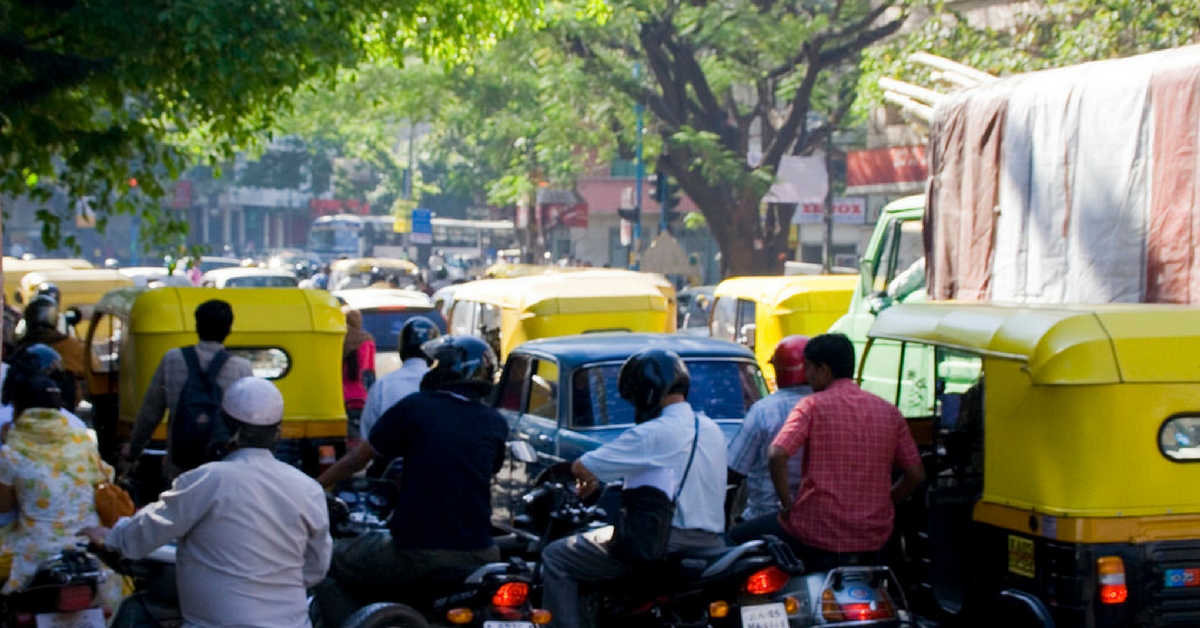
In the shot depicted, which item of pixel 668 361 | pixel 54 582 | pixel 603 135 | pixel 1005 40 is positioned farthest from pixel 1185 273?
pixel 603 135

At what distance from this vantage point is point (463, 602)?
5.18 meters

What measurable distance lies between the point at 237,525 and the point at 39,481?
188cm

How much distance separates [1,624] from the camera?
5.93 m

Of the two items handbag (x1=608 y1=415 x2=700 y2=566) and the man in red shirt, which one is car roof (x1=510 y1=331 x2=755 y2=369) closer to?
the man in red shirt

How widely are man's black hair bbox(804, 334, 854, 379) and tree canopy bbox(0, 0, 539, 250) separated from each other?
4.98m

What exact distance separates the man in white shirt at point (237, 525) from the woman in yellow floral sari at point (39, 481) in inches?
60.5

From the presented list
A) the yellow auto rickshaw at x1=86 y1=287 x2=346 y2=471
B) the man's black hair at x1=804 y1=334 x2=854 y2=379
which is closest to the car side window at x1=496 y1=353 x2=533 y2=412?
the yellow auto rickshaw at x1=86 y1=287 x2=346 y2=471

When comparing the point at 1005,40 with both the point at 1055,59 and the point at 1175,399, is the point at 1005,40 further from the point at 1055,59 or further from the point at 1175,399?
the point at 1175,399

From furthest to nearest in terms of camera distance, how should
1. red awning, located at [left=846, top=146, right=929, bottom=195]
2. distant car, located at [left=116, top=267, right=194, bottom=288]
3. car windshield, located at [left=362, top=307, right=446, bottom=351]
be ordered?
1. red awning, located at [left=846, top=146, right=929, bottom=195]
2. distant car, located at [left=116, top=267, right=194, bottom=288]
3. car windshield, located at [left=362, top=307, right=446, bottom=351]

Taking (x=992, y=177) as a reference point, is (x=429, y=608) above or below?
below

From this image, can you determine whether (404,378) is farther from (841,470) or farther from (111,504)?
(841,470)

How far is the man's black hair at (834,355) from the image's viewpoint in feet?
20.2

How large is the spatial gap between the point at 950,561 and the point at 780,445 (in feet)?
→ 4.80

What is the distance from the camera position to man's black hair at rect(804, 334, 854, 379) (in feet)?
20.2
